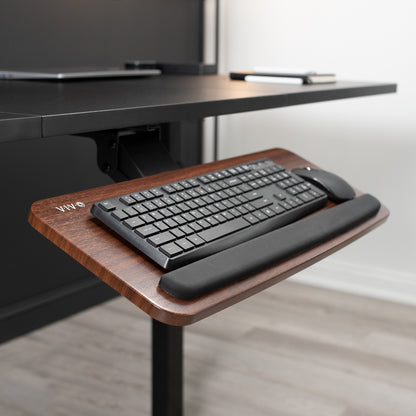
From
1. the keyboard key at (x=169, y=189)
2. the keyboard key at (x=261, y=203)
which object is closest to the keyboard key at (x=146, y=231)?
the keyboard key at (x=169, y=189)

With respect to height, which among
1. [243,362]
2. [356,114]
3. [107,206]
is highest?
[107,206]

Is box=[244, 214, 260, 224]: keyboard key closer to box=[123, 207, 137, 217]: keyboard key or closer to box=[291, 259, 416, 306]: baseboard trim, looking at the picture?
box=[123, 207, 137, 217]: keyboard key

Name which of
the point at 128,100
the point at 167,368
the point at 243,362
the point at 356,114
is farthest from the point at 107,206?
the point at 356,114

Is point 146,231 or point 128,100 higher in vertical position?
point 128,100

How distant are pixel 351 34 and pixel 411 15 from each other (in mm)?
239

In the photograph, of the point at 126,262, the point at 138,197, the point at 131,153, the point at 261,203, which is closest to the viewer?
the point at 126,262

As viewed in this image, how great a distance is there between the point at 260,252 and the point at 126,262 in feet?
0.61

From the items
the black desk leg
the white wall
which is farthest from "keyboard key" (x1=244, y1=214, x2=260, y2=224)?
the white wall

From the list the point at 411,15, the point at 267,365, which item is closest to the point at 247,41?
the point at 411,15

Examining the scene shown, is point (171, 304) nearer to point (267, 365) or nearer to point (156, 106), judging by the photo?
point (156, 106)

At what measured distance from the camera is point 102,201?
845 millimetres

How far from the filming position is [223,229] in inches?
33.9

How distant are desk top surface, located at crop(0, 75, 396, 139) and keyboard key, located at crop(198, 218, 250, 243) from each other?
0.62 feet

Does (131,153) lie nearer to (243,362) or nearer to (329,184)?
(329,184)
